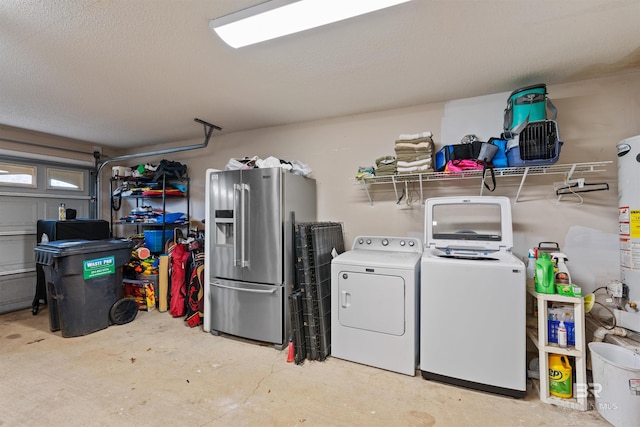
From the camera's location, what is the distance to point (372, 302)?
7.64 ft

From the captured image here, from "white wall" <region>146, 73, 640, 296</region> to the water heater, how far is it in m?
0.22

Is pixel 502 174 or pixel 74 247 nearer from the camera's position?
pixel 502 174

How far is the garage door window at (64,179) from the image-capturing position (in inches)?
164

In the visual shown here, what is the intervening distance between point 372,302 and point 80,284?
9.77ft

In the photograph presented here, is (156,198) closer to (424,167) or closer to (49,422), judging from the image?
(49,422)

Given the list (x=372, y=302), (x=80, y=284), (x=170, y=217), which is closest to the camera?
(x=372, y=302)

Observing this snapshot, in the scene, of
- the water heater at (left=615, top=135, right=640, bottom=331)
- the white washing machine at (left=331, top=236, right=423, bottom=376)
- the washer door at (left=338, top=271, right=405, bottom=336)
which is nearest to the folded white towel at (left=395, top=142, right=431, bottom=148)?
the white washing machine at (left=331, top=236, right=423, bottom=376)

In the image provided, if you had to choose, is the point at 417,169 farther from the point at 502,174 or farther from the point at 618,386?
the point at 618,386

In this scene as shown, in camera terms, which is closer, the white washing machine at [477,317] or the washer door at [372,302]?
the white washing machine at [477,317]

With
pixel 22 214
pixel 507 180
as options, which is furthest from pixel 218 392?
pixel 22 214

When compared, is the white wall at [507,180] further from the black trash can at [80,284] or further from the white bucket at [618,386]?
the black trash can at [80,284]

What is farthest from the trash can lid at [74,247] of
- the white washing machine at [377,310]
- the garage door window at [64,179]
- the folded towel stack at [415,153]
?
the folded towel stack at [415,153]

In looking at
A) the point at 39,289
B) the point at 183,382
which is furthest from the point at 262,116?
the point at 39,289

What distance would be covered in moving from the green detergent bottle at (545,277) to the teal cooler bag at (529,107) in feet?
3.35
